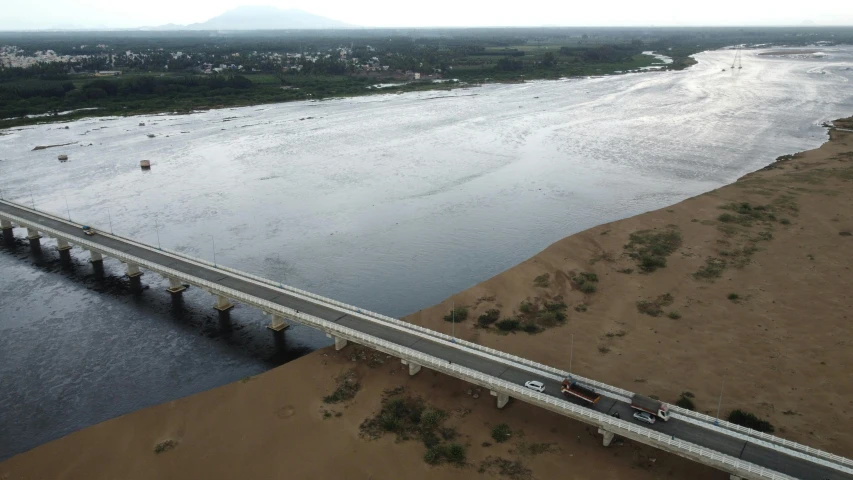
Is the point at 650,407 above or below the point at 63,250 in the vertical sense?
above

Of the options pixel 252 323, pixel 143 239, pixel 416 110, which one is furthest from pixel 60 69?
pixel 252 323

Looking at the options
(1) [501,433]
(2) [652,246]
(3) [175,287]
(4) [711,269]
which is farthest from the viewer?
(2) [652,246]

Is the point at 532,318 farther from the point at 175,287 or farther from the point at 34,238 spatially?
the point at 34,238

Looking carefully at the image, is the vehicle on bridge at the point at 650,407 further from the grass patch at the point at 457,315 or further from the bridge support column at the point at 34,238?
the bridge support column at the point at 34,238

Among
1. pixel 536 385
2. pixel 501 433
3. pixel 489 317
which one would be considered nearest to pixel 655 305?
pixel 489 317

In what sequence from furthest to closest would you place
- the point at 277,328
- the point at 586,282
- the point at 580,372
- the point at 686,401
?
the point at 586,282
the point at 277,328
the point at 580,372
the point at 686,401

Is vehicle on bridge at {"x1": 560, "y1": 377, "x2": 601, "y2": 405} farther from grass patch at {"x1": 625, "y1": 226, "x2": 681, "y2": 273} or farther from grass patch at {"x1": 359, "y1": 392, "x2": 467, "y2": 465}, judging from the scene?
grass patch at {"x1": 625, "y1": 226, "x2": 681, "y2": 273}
